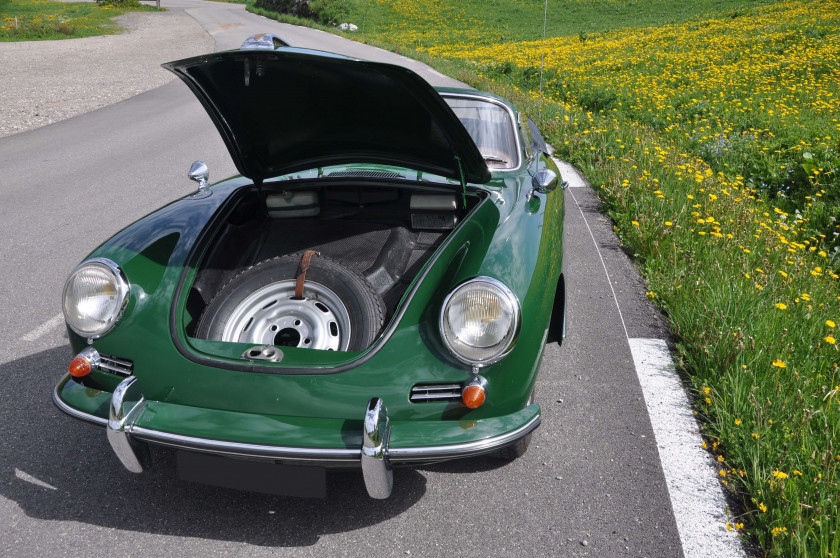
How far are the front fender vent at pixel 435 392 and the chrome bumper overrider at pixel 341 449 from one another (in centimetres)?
14

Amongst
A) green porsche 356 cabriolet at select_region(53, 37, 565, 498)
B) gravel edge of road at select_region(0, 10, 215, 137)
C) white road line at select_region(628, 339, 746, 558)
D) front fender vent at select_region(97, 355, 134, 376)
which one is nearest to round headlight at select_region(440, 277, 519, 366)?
green porsche 356 cabriolet at select_region(53, 37, 565, 498)

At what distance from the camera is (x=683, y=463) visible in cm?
272

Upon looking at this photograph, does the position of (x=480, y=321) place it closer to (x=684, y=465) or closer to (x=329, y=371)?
(x=329, y=371)

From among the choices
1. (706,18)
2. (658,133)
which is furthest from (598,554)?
(706,18)

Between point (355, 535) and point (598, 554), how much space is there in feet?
2.65

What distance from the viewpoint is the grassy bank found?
2602mm

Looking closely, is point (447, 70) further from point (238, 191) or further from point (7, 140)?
point (238, 191)

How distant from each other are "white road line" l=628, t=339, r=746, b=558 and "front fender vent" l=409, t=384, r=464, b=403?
2.97 ft

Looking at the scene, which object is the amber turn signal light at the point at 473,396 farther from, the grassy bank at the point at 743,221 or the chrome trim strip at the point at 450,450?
the grassy bank at the point at 743,221

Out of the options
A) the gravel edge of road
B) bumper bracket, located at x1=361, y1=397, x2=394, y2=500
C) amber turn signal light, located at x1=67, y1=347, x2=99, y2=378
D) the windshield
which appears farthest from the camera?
the gravel edge of road

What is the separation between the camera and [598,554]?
2.26 meters

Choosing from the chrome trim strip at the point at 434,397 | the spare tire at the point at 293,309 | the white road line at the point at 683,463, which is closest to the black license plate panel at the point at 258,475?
the chrome trim strip at the point at 434,397

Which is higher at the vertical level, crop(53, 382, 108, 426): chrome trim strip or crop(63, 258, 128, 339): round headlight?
crop(63, 258, 128, 339): round headlight

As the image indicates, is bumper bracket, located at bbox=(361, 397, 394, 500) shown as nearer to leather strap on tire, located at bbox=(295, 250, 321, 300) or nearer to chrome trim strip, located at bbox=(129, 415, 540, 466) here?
chrome trim strip, located at bbox=(129, 415, 540, 466)
